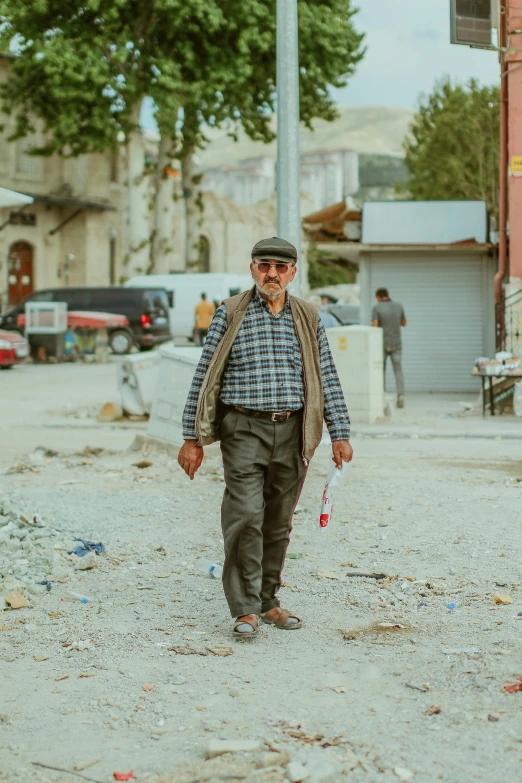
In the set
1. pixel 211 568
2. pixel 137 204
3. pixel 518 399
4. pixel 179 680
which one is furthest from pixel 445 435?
pixel 137 204

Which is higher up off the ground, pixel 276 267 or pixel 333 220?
pixel 333 220

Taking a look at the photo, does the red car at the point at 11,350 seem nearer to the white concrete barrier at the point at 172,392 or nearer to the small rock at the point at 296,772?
the white concrete barrier at the point at 172,392

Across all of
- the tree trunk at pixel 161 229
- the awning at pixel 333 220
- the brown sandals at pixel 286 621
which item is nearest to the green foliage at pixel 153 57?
the tree trunk at pixel 161 229

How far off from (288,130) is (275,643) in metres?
7.57

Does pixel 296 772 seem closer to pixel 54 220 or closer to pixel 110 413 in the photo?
pixel 110 413

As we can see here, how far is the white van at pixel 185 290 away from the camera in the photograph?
3859cm

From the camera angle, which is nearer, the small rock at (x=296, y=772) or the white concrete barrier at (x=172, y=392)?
the small rock at (x=296, y=772)

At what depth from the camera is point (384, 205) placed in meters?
21.9

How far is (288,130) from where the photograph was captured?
12195mm

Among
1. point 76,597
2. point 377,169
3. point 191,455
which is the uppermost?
point 377,169

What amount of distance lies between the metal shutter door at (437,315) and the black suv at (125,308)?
1289 centimetres

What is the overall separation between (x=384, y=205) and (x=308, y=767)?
61.4ft

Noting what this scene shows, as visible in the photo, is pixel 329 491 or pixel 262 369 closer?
pixel 262 369

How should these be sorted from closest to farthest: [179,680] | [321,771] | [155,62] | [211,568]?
[321,771]
[179,680]
[211,568]
[155,62]
